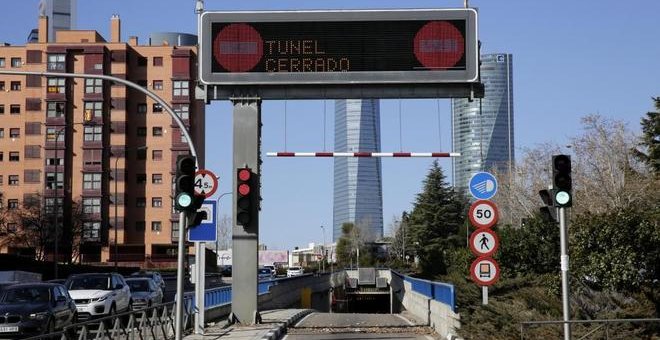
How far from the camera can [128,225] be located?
346ft

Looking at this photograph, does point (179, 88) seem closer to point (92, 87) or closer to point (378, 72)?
point (92, 87)

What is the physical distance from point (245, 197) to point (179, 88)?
273ft

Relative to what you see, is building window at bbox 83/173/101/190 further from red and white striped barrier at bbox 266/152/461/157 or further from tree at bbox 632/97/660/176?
red and white striped barrier at bbox 266/152/461/157

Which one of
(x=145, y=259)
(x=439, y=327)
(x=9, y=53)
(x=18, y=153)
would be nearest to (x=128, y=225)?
(x=145, y=259)

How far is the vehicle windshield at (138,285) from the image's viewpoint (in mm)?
34938

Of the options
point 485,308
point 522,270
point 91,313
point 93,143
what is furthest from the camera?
point 93,143

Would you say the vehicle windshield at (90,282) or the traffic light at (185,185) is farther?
the vehicle windshield at (90,282)

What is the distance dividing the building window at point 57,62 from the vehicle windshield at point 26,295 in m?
82.1

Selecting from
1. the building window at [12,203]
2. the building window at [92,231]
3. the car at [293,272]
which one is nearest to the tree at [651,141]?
the car at [293,272]

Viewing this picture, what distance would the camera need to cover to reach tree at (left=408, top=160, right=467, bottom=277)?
339 feet

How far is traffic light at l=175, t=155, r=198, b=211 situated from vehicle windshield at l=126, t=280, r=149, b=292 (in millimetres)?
20658

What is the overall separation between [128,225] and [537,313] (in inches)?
3594

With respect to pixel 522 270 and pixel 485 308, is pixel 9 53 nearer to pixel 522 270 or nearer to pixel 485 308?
pixel 522 270

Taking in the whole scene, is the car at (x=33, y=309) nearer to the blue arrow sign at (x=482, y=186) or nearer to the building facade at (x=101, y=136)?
the blue arrow sign at (x=482, y=186)
